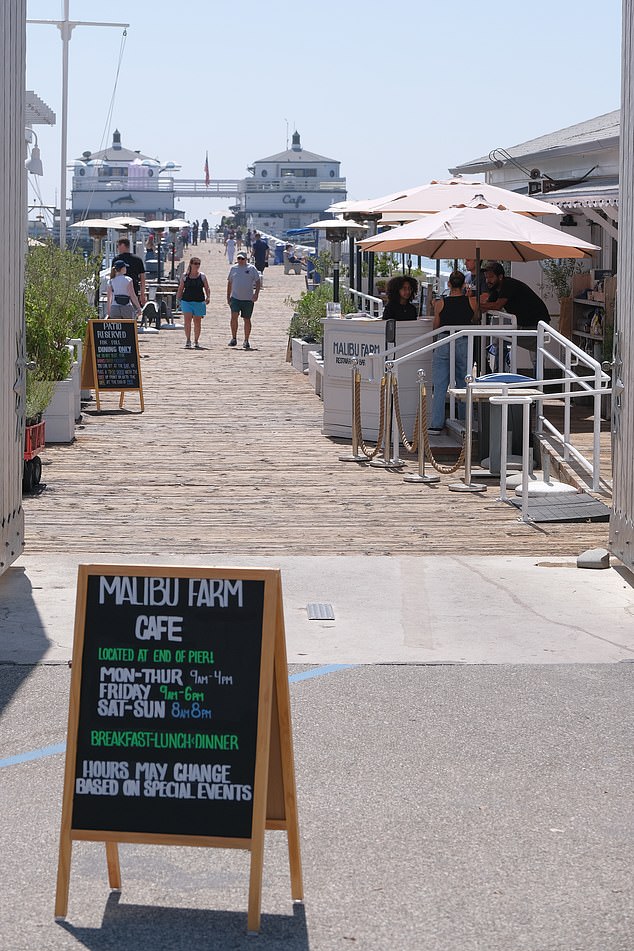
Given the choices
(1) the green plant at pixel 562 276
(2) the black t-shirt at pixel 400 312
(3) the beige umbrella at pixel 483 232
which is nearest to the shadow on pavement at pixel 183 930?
(3) the beige umbrella at pixel 483 232

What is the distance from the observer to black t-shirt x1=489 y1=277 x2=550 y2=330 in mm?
15633

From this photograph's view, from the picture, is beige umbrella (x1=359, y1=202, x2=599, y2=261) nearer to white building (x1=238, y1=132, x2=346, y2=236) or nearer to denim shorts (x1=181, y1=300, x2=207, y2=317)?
denim shorts (x1=181, y1=300, x2=207, y2=317)

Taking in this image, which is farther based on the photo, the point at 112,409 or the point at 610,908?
the point at 112,409

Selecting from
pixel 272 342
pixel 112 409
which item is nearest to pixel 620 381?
pixel 112 409

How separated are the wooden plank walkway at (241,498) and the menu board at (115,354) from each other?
44cm

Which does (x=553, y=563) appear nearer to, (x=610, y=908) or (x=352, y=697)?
(x=352, y=697)

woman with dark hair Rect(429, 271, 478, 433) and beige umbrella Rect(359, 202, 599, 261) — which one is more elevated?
beige umbrella Rect(359, 202, 599, 261)

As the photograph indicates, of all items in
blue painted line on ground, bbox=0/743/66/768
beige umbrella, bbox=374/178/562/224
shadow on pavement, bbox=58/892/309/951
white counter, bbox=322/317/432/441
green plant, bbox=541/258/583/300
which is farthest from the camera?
green plant, bbox=541/258/583/300

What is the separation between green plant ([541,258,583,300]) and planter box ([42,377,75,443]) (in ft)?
28.2

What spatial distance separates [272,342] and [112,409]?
37.5 feet

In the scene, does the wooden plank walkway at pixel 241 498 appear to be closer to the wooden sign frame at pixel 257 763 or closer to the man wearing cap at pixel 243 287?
the wooden sign frame at pixel 257 763

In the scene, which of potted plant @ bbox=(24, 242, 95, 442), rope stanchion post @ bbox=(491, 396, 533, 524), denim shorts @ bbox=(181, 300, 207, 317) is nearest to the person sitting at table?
potted plant @ bbox=(24, 242, 95, 442)

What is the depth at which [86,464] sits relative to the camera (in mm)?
13055

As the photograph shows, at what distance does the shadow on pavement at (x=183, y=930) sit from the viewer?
3.97 metres
